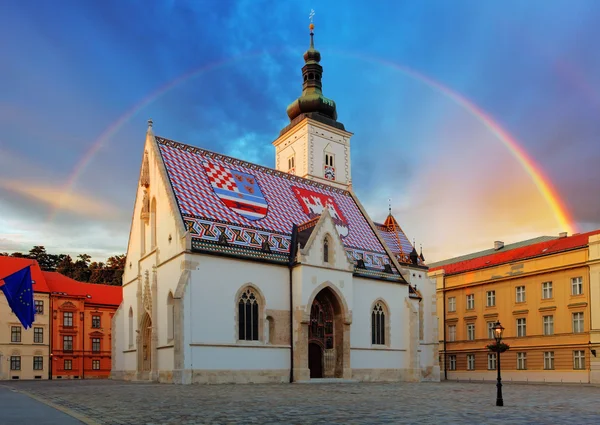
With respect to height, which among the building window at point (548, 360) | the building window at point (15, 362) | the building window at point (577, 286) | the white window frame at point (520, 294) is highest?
the building window at point (577, 286)

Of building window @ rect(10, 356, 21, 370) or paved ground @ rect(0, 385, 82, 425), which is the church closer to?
paved ground @ rect(0, 385, 82, 425)

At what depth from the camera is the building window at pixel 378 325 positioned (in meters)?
37.1

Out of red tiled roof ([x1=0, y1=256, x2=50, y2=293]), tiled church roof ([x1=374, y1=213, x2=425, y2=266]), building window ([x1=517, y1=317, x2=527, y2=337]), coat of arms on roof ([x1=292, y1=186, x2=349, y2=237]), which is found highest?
coat of arms on roof ([x1=292, y1=186, x2=349, y2=237])

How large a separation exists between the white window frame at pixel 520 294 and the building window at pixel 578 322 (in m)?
4.64

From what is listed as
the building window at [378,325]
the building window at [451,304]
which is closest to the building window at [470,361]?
the building window at [451,304]

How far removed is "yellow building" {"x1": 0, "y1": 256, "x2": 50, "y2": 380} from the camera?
163 feet

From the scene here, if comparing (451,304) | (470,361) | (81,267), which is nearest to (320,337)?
(470,361)

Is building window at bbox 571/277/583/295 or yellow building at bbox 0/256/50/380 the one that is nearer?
building window at bbox 571/277/583/295

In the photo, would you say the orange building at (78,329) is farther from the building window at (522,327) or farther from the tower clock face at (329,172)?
the building window at (522,327)

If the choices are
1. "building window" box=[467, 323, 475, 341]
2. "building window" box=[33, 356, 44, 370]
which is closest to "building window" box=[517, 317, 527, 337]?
"building window" box=[467, 323, 475, 341]

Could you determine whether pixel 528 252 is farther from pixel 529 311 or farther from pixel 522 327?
pixel 522 327

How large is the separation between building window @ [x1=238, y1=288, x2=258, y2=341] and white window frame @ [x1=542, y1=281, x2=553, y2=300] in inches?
969


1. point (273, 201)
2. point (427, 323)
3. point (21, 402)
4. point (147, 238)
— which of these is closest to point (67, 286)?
point (147, 238)

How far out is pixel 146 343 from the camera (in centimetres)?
3394
